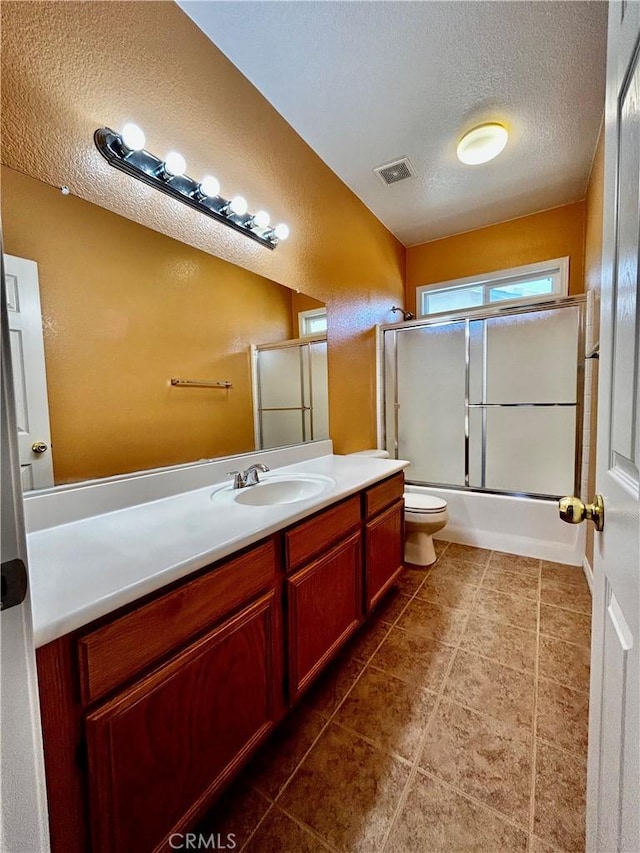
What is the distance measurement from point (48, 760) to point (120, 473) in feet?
2.45

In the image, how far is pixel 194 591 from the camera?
2.64 feet

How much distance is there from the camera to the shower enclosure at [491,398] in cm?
256

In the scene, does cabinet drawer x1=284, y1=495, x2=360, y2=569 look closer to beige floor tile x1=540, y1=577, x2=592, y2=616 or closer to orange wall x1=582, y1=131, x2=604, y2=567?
beige floor tile x1=540, y1=577, x2=592, y2=616

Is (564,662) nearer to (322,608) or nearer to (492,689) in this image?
(492,689)

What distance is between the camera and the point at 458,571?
7.42ft

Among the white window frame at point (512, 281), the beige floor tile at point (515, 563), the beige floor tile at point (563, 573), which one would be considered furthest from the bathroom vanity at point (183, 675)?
the white window frame at point (512, 281)

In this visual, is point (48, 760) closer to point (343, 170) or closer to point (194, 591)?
point (194, 591)

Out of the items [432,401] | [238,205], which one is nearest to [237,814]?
[238,205]

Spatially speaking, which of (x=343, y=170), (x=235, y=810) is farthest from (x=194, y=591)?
(x=343, y=170)

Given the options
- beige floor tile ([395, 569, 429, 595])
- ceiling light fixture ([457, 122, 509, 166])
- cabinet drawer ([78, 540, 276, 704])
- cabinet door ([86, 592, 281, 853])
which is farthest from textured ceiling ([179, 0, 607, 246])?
beige floor tile ([395, 569, 429, 595])

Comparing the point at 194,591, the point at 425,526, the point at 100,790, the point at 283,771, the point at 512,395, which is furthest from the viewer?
A: the point at 512,395

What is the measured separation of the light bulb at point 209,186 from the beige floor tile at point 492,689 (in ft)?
7.29

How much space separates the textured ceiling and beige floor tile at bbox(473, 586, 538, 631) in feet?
8.90

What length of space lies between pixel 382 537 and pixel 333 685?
2.15ft
